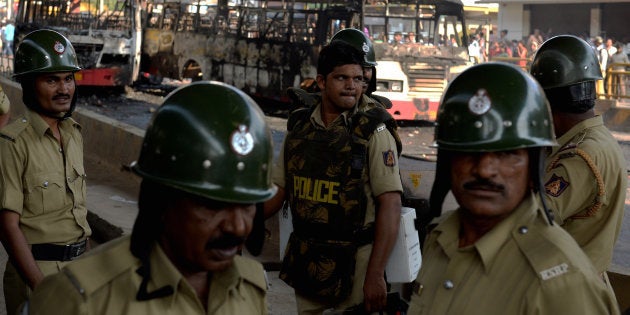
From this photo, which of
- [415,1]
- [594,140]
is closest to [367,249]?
[594,140]

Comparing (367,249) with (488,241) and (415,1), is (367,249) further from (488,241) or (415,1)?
(415,1)

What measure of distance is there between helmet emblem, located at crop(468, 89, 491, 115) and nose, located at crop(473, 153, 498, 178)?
113 millimetres

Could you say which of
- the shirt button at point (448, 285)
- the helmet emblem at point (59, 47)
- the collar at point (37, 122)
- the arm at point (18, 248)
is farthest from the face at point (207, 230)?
the helmet emblem at point (59, 47)

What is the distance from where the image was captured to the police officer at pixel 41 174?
414 centimetres

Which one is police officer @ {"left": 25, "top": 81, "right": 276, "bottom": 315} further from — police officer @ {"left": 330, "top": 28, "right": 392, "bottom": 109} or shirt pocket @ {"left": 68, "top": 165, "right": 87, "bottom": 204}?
Result: police officer @ {"left": 330, "top": 28, "right": 392, "bottom": 109}

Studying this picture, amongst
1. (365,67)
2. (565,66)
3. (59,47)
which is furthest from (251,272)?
(365,67)

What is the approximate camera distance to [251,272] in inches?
93.1

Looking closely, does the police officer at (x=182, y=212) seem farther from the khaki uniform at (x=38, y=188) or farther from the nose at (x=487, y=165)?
the khaki uniform at (x=38, y=188)

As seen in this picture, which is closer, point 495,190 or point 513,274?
point 513,274

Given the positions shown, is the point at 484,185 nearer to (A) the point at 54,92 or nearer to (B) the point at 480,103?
(B) the point at 480,103

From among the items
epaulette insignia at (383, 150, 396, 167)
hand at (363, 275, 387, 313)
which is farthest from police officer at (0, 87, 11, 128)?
hand at (363, 275, 387, 313)

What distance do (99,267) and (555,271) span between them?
1.04 meters

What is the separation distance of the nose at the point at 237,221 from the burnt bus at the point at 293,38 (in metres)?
16.3

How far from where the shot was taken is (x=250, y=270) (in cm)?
237
